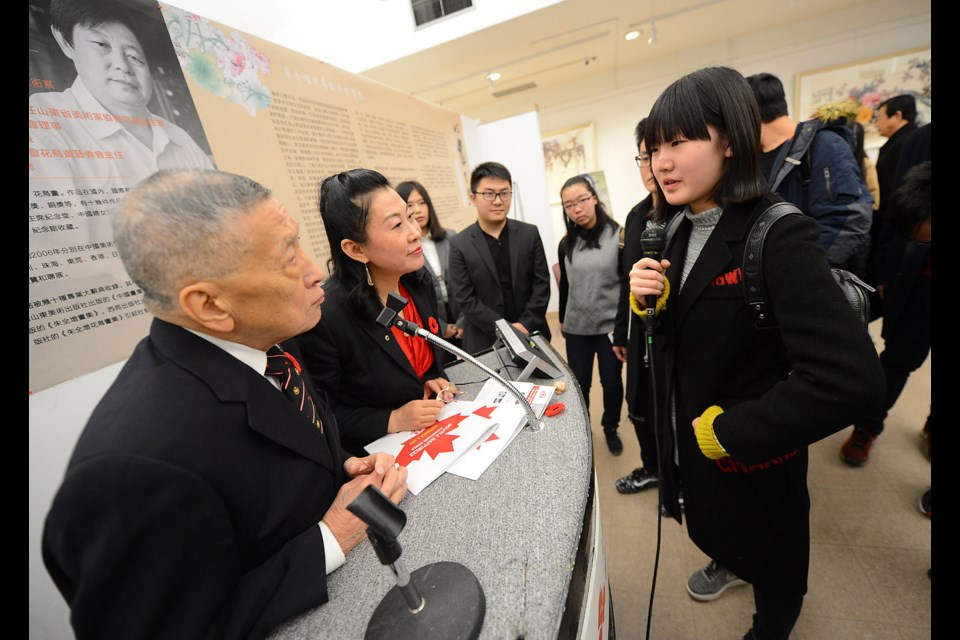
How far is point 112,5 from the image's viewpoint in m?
1.34

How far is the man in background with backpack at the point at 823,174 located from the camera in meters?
1.62

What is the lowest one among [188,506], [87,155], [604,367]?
[604,367]

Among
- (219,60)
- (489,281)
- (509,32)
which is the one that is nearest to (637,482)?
(489,281)

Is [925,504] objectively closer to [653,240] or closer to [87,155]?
[653,240]

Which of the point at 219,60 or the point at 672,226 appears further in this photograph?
the point at 219,60

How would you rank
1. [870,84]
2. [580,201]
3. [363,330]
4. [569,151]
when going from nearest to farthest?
1. [363,330]
2. [580,201]
3. [870,84]
4. [569,151]

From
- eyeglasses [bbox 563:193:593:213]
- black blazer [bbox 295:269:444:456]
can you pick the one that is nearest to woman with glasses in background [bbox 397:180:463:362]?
eyeglasses [bbox 563:193:593:213]

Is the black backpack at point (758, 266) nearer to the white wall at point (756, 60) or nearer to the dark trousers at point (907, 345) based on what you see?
the dark trousers at point (907, 345)

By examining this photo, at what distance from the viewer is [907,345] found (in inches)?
73.6

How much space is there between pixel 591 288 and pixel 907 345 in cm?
161

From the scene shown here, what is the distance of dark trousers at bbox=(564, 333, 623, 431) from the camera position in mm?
2352

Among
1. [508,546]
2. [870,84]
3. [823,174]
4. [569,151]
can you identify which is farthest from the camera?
[569,151]

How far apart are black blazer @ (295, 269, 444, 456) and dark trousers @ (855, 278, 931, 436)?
7.46 ft

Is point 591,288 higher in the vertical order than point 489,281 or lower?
lower
